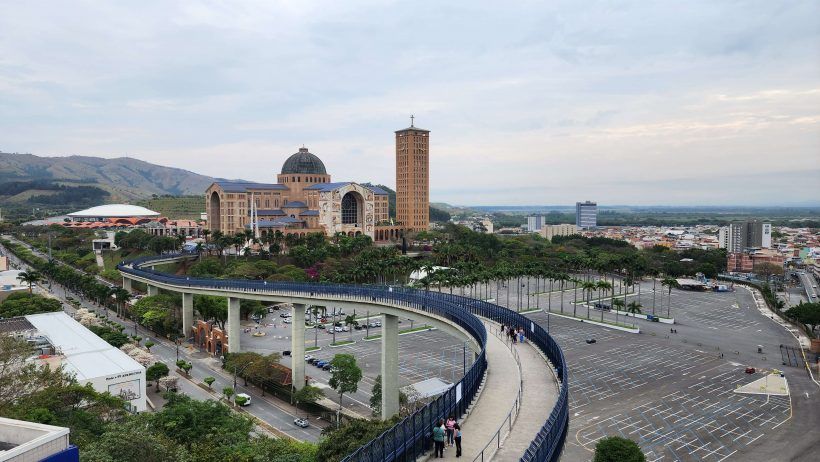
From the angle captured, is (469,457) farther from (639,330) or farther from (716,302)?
(716,302)

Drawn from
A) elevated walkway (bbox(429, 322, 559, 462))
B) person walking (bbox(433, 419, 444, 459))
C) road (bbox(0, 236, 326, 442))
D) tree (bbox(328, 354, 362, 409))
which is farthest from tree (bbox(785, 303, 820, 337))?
person walking (bbox(433, 419, 444, 459))

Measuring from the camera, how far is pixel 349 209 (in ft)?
431

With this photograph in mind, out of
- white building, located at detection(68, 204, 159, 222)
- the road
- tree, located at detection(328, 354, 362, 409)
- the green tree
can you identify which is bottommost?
the road

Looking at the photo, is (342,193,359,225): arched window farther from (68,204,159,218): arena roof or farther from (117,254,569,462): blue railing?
(68,204,159,218): arena roof

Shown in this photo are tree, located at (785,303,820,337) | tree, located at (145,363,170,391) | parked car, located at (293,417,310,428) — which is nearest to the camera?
parked car, located at (293,417,310,428)

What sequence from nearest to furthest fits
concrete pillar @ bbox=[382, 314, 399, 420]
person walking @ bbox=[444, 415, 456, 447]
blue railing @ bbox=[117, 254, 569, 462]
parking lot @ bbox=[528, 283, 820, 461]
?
blue railing @ bbox=[117, 254, 569, 462], person walking @ bbox=[444, 415, 456, 447], parking lot @ bbox=[528, 283, 820, 461], concrete pillar @ bbox=[382, 314, 399, 420]

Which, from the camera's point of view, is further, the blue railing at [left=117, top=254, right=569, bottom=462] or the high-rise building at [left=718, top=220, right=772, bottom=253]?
the high-rise building at [left=718, top=220, right=772, bottom=253]

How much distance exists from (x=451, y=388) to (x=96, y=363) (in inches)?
1506

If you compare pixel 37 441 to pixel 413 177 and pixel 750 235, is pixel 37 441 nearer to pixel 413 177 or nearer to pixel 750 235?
pixel 413 177

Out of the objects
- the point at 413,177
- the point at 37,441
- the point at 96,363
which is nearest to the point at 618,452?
the point at 37,441

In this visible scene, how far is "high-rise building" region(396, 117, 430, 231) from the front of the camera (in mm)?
140750

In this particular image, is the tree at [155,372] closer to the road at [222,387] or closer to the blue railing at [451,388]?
the road at [222,387]

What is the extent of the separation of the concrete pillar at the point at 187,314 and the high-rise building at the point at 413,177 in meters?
76.6

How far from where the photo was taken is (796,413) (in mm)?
45656
